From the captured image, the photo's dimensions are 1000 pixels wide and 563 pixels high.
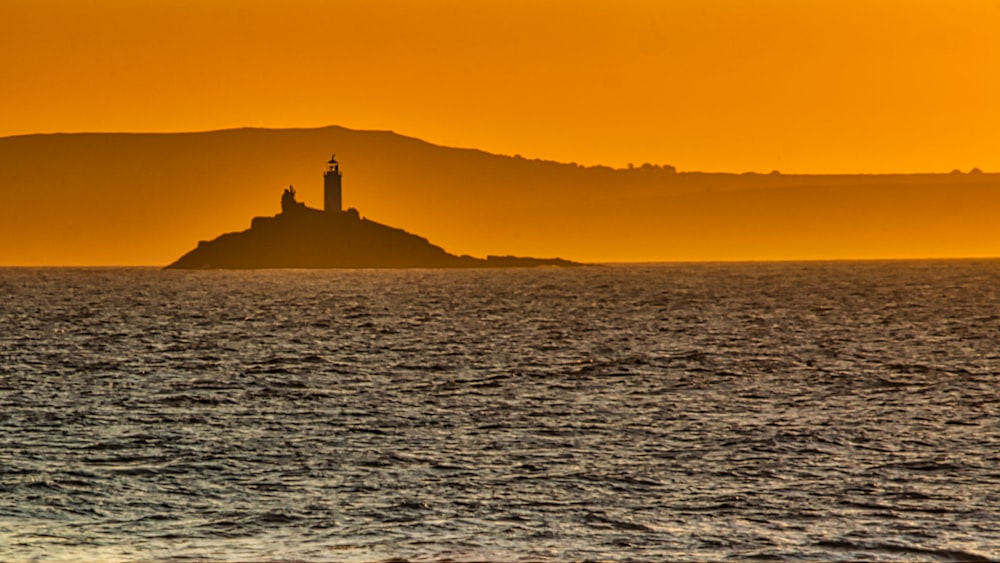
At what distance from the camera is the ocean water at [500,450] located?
84.3 ft

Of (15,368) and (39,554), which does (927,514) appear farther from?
(15,368)

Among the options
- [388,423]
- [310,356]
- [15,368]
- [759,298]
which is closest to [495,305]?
[759,298]

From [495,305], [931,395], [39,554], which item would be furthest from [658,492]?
[495,305]

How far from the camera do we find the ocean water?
25688 millimetres

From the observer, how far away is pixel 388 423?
43.0m

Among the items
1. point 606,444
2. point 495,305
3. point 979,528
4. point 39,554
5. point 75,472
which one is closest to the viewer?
point 39,554

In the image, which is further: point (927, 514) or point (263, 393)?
point (263, 393)

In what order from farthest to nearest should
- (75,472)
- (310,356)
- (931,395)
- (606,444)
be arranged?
1. (310,356)
2. (931,395)
3. (606,444)
4. (75,472)

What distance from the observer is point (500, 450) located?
3694 cm

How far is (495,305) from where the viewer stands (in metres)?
148

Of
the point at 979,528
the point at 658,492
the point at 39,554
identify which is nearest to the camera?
the point at 39,554

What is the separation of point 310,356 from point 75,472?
39.6 meters

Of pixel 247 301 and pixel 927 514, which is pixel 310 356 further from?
pixel 247 301

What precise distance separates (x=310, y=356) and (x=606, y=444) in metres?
36.6
